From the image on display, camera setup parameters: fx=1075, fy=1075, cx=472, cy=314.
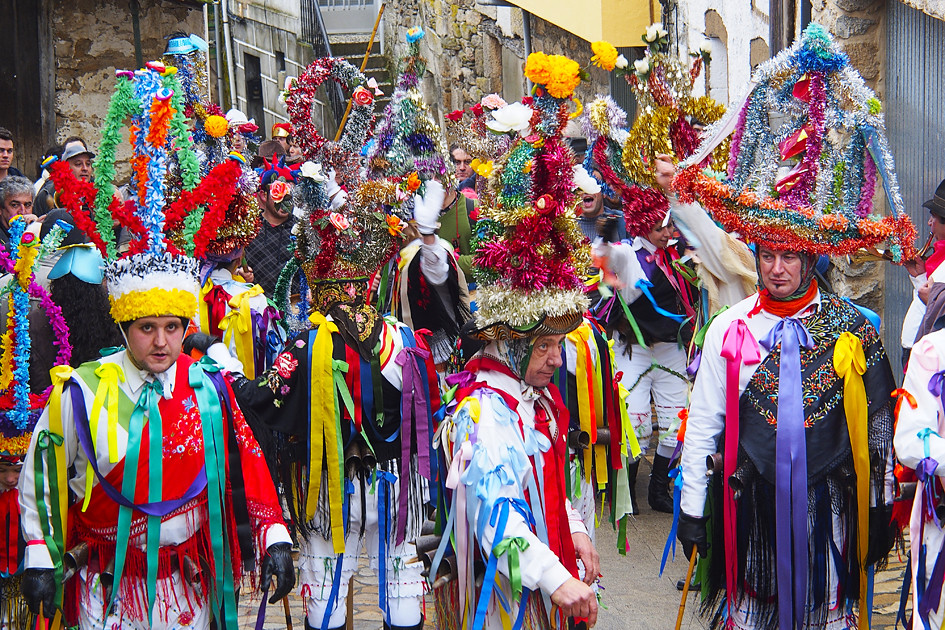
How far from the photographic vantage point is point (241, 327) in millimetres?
5754

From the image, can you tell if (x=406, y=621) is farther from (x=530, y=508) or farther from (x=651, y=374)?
(x=651, y=374)

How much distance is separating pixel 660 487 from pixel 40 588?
14.2 feet

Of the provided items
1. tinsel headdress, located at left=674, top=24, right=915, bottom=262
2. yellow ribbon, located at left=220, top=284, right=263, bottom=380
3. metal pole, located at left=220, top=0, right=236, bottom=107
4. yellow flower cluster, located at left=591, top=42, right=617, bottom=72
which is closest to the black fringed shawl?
tinsel headdress, located at left=674, top=24, right=915, bottom=262

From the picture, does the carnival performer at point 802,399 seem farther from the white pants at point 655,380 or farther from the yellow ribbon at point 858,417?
the white pants at point 655,380

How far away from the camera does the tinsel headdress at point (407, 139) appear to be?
16.1 ft

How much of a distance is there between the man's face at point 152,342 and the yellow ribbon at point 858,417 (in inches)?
92.1

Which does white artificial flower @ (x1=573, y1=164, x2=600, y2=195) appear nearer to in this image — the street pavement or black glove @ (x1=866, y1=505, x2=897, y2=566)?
black glove @ (x1=866, y1=505, x2=897, y2=566)

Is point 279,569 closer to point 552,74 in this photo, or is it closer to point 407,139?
point 552,74

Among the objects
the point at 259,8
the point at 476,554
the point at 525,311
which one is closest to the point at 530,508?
the point at 476,554

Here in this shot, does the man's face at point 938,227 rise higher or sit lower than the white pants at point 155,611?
higher

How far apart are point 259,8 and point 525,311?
59.5 ft

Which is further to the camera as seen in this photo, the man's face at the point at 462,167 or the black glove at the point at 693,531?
the man's face at the point at 462,167

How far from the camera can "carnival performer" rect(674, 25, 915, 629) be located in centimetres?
384

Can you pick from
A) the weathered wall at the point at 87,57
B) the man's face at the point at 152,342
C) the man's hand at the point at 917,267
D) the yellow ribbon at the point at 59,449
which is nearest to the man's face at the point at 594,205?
the man's hand at the point at 917,267
